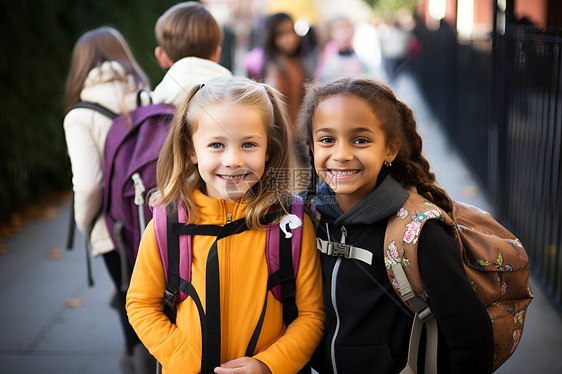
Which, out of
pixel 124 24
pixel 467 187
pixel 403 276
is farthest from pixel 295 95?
pixel 403 276

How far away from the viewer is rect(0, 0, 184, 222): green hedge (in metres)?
5.86

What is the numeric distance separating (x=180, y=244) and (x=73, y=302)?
102 inches

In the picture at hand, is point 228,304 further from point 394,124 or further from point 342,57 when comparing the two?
point 342,57

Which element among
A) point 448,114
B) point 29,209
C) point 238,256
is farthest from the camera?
point 448,114

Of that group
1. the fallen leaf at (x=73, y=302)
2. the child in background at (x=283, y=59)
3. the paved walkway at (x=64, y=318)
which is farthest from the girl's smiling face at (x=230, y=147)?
the child in background at (x=283, y=59)

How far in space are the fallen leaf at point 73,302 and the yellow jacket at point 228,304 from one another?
2.37m

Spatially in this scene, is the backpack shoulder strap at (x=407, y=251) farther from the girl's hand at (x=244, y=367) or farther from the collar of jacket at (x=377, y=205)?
the girl's hand at (x=244, y=367)

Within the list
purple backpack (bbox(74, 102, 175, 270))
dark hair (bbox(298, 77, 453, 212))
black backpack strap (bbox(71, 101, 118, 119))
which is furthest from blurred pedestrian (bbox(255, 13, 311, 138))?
dark hair (bbox(298, 77, 453, 212))

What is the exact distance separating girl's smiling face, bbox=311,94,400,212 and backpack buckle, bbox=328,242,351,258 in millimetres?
186

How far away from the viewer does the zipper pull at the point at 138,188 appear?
2.47 meters

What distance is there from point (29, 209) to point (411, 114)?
5.59 meters

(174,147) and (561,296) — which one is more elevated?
(174,147)

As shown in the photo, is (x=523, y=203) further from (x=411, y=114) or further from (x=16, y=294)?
(x=16, y=294)

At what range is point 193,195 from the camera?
1.99 metres
